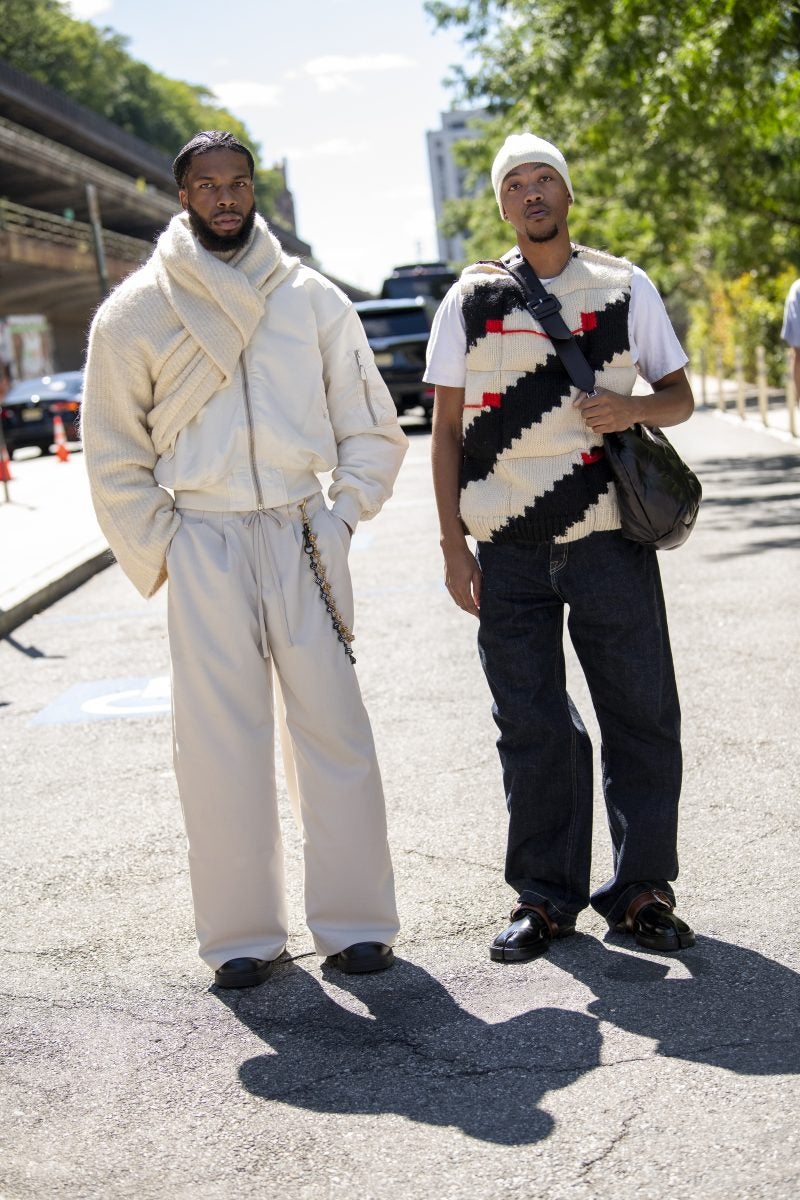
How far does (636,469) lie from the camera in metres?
3.97

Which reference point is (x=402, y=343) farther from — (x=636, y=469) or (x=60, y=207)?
(x=60, y=207)

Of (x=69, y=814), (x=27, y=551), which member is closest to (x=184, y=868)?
(x=69, y=814)

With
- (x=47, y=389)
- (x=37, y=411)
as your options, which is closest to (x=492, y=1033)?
(x=37, y=411)

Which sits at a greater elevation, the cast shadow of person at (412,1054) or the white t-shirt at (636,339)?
the white t-shirt at (636,339)

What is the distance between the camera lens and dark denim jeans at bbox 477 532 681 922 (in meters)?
4.11

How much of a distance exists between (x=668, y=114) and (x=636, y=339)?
13446 mm

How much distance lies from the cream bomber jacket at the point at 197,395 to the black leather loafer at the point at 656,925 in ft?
3.96

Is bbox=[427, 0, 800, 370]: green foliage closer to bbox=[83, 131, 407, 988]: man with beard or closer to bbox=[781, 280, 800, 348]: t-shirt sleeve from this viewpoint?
bbox=[781, 280, 800, 348]: t-shirt sleeve

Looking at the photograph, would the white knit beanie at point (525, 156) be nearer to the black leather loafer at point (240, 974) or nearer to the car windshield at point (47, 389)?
the black leather loafer at point (240, 974)

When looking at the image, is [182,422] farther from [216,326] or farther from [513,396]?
[513,396]

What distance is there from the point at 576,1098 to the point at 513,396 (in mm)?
1665

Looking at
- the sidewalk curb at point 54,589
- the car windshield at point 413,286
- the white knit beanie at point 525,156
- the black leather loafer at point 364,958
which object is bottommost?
the black leather loafer at point 364,958

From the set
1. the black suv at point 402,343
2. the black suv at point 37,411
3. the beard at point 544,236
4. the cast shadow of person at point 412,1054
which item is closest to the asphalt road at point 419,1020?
the cast shadow of person at point 412,1054

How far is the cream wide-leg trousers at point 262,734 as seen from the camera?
13.4ft
